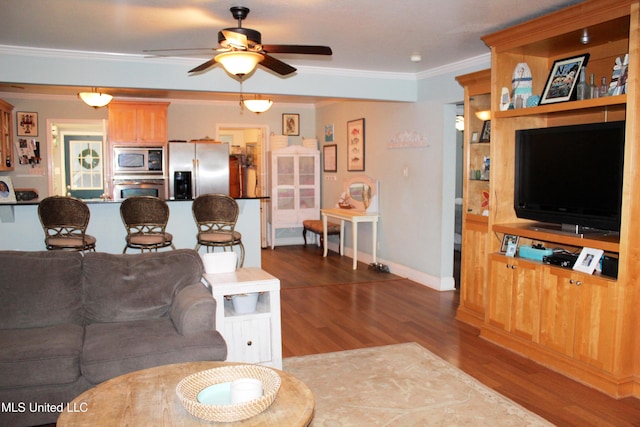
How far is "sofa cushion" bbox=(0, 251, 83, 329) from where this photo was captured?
300 centimetres

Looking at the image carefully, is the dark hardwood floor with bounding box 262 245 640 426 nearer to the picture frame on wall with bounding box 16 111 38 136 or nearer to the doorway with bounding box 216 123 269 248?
the doorway with bounding box 216 123 269 248

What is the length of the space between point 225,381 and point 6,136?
6736 millimetres

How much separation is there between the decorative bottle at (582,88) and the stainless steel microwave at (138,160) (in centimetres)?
587

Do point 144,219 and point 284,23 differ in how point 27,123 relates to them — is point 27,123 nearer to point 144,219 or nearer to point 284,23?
point 144,219

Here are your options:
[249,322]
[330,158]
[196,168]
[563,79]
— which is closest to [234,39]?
[249,322]

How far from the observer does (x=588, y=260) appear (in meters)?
3.35

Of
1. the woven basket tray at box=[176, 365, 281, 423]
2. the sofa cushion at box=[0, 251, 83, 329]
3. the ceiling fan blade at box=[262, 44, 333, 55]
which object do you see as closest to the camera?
the woven basket tray at box=[176, 365, 281, 423]

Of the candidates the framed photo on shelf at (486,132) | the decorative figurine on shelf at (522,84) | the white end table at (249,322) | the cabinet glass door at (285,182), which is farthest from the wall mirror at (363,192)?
the white end table at (249,322)

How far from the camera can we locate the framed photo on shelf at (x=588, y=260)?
330cm

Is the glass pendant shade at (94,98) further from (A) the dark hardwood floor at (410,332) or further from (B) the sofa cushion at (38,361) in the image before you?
(B) the sofa cushion at (38,361)

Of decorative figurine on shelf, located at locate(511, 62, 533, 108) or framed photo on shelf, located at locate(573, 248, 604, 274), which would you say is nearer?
framed photo on shelf, located at locate(573, 248, 604, 274)

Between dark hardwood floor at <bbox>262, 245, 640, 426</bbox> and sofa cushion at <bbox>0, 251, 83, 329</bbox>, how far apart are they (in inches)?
60.4

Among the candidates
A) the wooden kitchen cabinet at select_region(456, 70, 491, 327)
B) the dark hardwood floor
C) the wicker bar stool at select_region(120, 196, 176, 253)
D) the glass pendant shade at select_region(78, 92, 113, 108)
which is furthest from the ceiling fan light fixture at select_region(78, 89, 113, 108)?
the wooden kitchen cabinet at select_region(456, 70, 491, 327)

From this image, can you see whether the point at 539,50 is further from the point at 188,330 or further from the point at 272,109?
the point at 272,109
